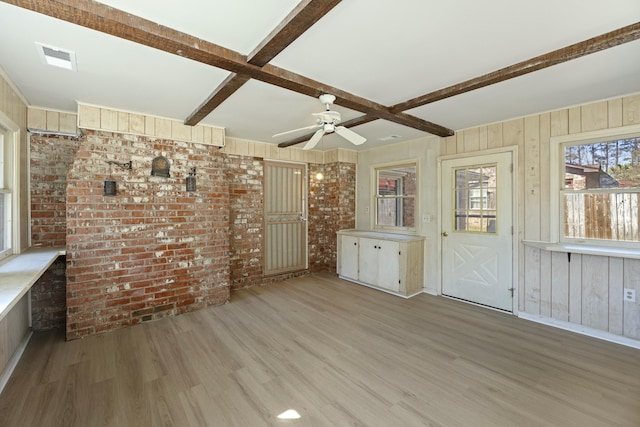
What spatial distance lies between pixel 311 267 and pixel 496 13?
465 cm

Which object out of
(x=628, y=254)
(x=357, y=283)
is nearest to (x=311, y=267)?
(x=357, y=283)

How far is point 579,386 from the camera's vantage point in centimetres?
215

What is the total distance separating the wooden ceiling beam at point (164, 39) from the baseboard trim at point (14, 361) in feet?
8.54

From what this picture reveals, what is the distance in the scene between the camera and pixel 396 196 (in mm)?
5043

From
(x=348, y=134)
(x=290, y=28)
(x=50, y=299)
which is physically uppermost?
(x=290, y=28)

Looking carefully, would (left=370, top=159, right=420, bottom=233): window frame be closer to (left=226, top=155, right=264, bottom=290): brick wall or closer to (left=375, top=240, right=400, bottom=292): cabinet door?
(left=375, top=240, right=400, bottom=292): cabinet door

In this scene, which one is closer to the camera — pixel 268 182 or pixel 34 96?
pixel 34 96

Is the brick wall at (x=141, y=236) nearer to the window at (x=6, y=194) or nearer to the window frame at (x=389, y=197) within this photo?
the window at (x=6, y=194)

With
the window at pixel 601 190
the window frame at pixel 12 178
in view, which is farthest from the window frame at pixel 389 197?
the window frame at pixel 12 178

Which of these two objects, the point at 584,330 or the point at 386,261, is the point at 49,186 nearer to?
the point at 386,261

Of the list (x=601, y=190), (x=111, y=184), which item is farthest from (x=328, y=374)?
(x=601, y=190)

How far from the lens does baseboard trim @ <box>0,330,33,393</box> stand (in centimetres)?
218

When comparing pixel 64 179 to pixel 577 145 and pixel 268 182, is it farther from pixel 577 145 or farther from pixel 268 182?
pixel 577 145

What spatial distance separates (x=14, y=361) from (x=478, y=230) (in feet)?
16.8
